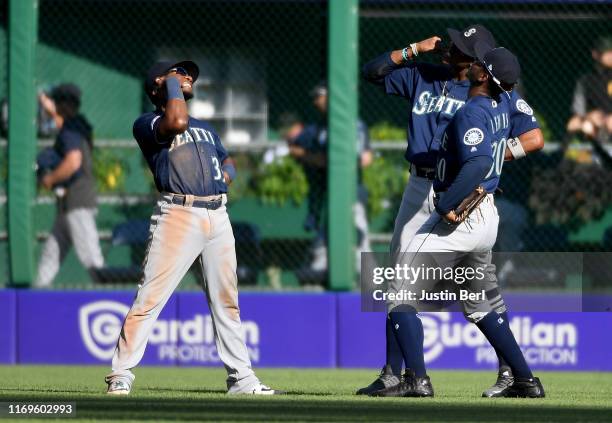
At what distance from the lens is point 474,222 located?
7.20 m

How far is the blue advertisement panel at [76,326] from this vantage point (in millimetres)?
10750

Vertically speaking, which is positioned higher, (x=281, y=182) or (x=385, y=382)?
(x=281, y=182)

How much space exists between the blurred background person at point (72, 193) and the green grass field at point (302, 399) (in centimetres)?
162

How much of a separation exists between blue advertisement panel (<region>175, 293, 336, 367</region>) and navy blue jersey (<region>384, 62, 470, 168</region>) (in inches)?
126

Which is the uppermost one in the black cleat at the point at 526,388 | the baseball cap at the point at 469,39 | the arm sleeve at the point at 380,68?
the baseball cap at the point at 469,39

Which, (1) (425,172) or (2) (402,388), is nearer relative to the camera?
(2) (402,388)

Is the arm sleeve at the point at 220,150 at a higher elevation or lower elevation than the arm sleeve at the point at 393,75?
lower

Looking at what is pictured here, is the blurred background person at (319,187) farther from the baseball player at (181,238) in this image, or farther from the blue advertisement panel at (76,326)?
the baseball player at (181,238)

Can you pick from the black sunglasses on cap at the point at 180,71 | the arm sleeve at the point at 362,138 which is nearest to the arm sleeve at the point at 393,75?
the black sunglasses on cap at the point at 180,71

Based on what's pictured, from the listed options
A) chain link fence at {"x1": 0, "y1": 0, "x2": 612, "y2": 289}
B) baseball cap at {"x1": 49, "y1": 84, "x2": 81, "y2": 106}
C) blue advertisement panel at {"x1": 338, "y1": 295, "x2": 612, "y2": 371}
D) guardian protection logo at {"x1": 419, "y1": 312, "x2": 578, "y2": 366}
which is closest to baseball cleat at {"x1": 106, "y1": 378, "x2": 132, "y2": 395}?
blue advertisement panel at {"x1": 338, "y1": 295, "x2": 612, "y2": 371}

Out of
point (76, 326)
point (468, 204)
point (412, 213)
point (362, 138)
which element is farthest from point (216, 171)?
point (362, 138)

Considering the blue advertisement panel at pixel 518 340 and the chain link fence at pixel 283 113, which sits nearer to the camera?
the blue advertisement panel at pixel 518 340

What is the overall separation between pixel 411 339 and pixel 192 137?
5.52 ft

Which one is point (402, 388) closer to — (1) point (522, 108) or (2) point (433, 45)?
(1) point (522, 108)
